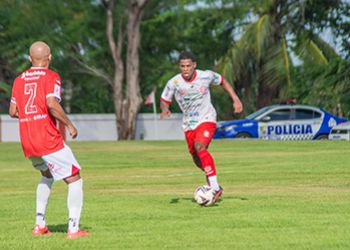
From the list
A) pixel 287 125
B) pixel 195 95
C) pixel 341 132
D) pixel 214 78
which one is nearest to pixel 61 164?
pixel 195 95

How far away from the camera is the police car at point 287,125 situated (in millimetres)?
36312

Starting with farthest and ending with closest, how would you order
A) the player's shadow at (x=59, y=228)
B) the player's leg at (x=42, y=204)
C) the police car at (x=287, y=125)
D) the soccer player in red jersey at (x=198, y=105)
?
1. the police car at (x=287, y=125)
2. the soccer player in red jersey at (x=198, y=105)
3. the player's shadow at (x=59, y=228)
4. the player's leg at (x=42, y=204)

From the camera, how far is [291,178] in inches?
679

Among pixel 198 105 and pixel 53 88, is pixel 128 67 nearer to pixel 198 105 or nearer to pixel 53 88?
pixel 198 105

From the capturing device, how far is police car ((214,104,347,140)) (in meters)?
36.3

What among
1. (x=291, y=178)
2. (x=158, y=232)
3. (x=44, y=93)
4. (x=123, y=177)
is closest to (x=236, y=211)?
(x=158, y=232)

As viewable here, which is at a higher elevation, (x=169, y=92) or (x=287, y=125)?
(x=169, y=92)

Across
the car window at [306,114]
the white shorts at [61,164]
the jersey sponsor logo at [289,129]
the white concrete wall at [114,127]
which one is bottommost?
the white concrete wall at [114,127]

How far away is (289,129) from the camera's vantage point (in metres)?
36.5

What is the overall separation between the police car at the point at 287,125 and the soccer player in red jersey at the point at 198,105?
2256cm

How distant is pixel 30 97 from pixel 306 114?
27337mm

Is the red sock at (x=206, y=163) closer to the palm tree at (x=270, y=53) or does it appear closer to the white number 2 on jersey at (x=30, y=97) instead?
the white number 2 on jersey at (x=30, y=97)

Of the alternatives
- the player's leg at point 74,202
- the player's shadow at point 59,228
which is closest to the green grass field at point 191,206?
the player's shadow at point 59,228

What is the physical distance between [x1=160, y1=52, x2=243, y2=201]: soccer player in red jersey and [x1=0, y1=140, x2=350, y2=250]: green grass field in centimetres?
64
